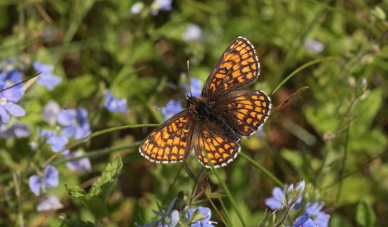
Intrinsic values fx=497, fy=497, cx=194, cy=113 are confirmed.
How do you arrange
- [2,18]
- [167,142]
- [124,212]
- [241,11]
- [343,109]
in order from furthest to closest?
1. [241,11]
2. [2,18]
3. [343,109]
4. [124,212]
5. [167,142]

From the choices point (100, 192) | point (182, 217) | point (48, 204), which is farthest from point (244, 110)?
point (48, 204)

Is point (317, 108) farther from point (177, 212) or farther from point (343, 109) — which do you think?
point (177, 212)

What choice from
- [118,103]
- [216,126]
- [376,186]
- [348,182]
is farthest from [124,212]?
[376,186]

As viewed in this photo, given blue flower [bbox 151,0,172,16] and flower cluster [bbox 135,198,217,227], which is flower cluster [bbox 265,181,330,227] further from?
blue flower [bbox 151,0,172,16]

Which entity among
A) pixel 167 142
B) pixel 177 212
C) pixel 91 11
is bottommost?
pixel 177 212

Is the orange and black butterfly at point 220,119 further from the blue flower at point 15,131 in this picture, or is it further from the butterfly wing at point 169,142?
the blue flower at point 15,131

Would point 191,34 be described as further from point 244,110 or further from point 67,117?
point 244,110
